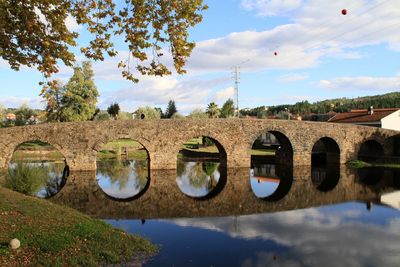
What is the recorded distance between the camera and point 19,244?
9.30m

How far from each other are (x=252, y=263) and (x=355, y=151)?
31.9 meters

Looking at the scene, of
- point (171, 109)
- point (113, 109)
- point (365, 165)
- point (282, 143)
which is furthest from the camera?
point (171, 109)

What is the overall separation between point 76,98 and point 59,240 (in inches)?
1919

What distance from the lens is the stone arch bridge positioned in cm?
3209

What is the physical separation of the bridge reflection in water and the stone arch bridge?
Answer: 7.29 ft

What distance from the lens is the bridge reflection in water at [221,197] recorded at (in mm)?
19109

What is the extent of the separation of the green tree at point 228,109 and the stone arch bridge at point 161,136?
4391 centimetres

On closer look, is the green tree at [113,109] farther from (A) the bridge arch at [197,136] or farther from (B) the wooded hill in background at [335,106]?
(A) the bridge arch at [197,136]

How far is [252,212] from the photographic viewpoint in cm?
1877

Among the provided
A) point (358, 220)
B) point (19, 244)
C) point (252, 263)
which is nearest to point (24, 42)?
point (19, 244)

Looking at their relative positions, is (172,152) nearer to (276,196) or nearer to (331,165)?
(276,196)

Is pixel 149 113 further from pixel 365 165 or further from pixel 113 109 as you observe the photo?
pixel 365 165

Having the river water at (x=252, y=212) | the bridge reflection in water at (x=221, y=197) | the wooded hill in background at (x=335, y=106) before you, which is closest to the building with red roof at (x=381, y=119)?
the river water at (x=252, y=212)

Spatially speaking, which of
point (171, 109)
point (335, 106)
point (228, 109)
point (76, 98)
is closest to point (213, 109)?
point (228, 109)
